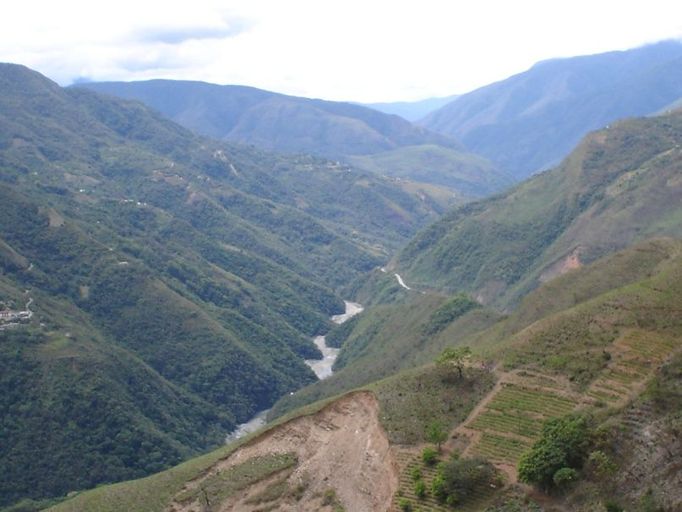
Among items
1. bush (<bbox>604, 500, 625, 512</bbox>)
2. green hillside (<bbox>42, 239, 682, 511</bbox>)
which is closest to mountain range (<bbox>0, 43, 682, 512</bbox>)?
bush (<bbox>604, 500, 625, 512</bbox>)

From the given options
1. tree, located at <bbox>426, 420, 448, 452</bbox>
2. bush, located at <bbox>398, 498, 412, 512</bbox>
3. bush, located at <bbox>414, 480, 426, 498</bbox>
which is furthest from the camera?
tree, located at <bbox>426, 420, 448, 452</bbox>

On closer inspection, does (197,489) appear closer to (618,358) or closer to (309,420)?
(309,420)

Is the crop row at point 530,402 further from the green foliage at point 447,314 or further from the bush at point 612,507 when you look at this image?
the green foliage at point 447,314

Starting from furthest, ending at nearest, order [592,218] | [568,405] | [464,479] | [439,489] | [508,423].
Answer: [592,218] < [508,423] < [568,405] < [439,489] < [464,479]

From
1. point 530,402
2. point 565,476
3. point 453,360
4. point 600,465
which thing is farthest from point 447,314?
point 600,465

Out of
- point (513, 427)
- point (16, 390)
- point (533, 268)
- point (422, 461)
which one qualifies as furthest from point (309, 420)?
point (533, 268)

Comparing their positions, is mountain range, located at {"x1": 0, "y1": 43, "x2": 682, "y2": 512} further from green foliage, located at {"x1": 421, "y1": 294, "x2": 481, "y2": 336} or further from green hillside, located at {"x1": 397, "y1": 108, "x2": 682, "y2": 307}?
green hillside, located at {"x1": 397, "y1": 108, "x2": 682, "y2": 307}

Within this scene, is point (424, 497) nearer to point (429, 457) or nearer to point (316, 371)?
point (429, 457)

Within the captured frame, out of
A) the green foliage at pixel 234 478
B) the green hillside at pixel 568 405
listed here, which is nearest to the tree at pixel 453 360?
the green hillside at pixel 568 405
